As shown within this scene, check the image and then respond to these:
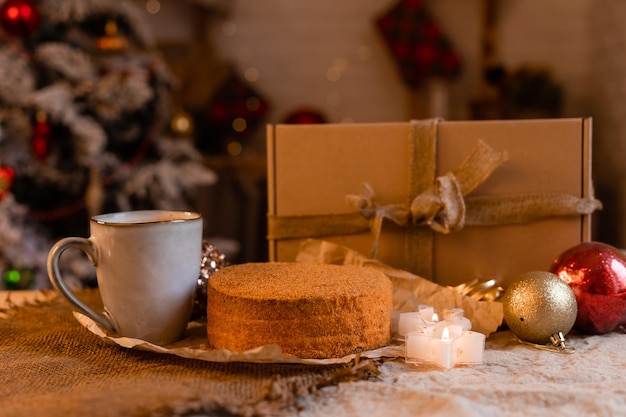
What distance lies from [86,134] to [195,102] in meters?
0.94

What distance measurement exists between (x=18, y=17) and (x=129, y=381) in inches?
53.9

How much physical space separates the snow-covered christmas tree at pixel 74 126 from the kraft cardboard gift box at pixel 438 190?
986mm

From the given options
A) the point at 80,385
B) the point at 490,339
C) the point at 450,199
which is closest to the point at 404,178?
the point at 450,199

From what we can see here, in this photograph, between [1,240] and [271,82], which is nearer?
[1,240]

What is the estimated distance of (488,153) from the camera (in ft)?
2.68

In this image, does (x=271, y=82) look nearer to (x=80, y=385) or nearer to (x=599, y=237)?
(x=599, y=237)

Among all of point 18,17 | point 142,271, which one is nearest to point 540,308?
point 142,271

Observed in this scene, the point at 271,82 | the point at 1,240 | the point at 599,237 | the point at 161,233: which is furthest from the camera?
the point at 271,82

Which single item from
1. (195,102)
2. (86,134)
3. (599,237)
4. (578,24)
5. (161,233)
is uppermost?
(578,24)

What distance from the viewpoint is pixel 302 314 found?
625 millimetres

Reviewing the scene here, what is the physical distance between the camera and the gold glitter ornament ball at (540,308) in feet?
2.27

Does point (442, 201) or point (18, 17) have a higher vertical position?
point (18, 17)

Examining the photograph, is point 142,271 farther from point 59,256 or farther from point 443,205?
point 443,205

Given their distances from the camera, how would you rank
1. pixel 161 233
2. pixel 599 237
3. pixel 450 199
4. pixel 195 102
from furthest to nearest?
1. pixel 195 102
2. pixel 599 237
3. pixel 450 199
4. pixel 161 233
